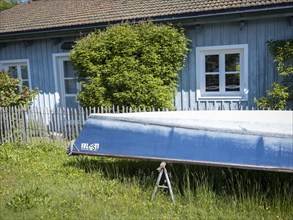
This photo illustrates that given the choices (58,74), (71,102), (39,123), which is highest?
(58,74)

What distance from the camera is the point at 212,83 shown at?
8.97 m

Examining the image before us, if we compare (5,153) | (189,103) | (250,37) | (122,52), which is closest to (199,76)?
(189,103)

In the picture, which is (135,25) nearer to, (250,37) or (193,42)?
(193,42)

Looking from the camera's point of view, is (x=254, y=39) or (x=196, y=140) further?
(x=254, y=39)

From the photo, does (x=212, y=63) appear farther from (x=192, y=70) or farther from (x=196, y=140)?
(x=196, y=140)

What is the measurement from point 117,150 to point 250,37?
17.8 ft

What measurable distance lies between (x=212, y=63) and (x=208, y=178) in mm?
4724

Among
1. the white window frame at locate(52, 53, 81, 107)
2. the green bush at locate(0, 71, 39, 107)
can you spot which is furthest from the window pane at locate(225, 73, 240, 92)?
the green bush at locate(0, 71, 39, 107)

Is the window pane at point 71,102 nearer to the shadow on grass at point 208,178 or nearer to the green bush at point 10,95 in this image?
the green bush at point 10,95

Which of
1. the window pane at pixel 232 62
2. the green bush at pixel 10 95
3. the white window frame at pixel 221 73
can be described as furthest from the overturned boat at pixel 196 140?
the green bush at pixel 10 95

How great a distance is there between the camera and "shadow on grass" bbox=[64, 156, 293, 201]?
15.0 feet

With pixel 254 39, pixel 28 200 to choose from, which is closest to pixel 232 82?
pixel 254 39

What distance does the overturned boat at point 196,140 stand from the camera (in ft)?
13.4

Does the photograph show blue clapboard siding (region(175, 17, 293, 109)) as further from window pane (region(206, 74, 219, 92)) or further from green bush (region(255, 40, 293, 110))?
window pane (region(206, 74, 219, 92))
